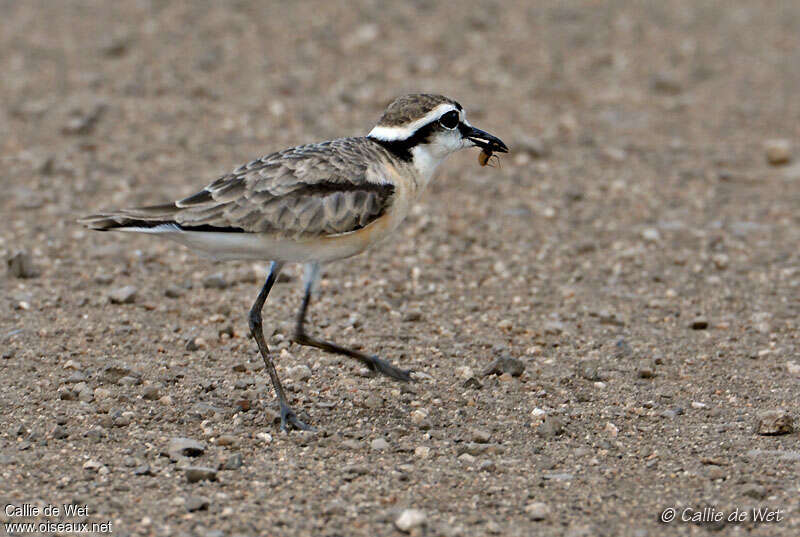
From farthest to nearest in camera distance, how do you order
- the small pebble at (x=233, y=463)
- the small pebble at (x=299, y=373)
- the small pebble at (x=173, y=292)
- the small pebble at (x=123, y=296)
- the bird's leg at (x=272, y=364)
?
the small pebble at (x=173, y=292)
the small pebble at (x=123, y=296)
the small pebble at (x=299, y=373)
the bird's leg at (x=272, y=364)
the small pebble at (x=233, y=463)

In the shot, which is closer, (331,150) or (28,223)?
(331,150)

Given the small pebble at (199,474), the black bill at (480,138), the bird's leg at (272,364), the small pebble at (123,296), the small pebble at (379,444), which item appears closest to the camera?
the small pebble at (199,474)

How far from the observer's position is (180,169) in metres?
11.0

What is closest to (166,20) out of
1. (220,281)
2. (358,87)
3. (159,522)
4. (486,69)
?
(358,87)

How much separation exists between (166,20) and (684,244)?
808cm

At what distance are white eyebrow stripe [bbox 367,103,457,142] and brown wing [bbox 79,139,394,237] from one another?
315mm

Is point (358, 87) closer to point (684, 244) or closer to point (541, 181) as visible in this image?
point (541, 181)

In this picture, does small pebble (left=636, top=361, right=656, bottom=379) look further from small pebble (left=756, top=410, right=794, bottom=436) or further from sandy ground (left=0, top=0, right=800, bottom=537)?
small pebble (left=756, top=410, right=794, bottom=436)

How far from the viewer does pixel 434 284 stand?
8.73 m

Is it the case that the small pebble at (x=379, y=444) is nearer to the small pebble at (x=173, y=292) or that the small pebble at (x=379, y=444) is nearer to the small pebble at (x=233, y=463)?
the small pebble at (x=233, y=463)

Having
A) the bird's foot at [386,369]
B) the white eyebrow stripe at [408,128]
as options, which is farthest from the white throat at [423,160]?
the bird's foot at [386,369]

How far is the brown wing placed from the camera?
6.16 m

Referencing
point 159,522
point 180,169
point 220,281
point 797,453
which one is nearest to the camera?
point 159,522

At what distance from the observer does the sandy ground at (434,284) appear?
5.61 m
